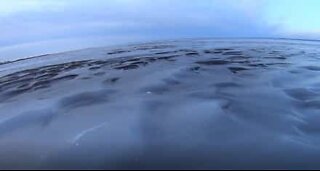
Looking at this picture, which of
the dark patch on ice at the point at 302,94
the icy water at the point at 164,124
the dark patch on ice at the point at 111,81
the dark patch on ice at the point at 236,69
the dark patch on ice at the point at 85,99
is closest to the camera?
the icy water at the point at 164,124

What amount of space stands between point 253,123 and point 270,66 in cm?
737

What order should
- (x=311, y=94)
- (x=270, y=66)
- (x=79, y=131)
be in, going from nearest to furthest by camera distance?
(x=79, y=131)
(x=311, y=94)
(x=270, y=66)

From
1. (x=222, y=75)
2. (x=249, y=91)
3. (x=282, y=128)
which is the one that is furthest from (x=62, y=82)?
(x=282, y=128)

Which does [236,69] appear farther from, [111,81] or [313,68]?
[111,81]

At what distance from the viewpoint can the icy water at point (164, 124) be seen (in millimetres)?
5000

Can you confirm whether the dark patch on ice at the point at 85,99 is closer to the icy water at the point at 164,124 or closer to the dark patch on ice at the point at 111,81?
the icy water at the point at 164,124

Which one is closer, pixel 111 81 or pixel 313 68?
pixel 111 81

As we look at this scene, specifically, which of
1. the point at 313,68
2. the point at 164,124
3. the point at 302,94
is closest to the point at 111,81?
the point at 302,94

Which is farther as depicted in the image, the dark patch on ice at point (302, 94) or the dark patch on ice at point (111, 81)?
Result: the dark patch on ice at point (111, 81)

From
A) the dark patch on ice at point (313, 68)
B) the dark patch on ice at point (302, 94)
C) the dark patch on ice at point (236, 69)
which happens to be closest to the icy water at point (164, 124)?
the dark patch on ice at point (302, 94)

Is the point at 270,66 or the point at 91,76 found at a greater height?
the point at 270,66

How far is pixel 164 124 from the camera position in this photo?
6219 mm

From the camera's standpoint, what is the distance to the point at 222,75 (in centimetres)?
1105

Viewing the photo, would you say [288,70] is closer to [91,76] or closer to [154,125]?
[91,76]
